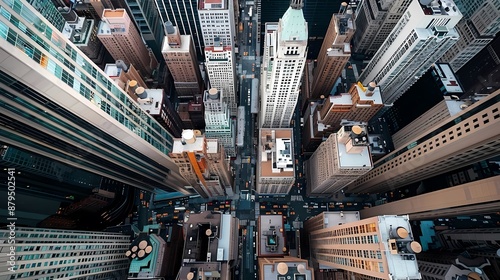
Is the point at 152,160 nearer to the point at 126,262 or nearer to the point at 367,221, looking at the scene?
the point at 126,262

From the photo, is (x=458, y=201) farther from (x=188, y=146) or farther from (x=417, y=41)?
(x=188, y=146)

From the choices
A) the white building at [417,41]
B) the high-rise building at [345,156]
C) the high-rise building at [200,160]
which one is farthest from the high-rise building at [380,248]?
the white building at [417,41]

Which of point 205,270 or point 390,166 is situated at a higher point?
point 390,166

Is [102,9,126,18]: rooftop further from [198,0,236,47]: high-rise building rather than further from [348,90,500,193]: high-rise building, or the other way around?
[348,90,500,193]: high-rise building

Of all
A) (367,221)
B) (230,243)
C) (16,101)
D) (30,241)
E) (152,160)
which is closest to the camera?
(16,101)

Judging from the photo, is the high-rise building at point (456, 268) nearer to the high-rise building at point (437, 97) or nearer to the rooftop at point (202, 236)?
the high-rise building at point (437, 97)

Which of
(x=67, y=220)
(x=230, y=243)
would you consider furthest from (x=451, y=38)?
(x=67, y=220)
